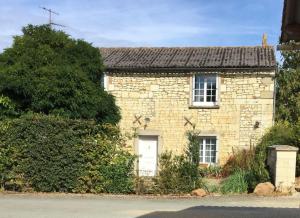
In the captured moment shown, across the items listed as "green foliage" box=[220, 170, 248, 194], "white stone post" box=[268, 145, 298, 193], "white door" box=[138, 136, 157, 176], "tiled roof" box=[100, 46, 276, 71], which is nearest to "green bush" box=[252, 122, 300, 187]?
"green foliage" box=[220, 170, 248, 194]

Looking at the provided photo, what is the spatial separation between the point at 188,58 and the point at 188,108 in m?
2.74

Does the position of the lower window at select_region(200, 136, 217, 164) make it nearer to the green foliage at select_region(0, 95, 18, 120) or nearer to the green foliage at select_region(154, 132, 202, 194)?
the green foliage at select_region(0, 95, 18, 120)

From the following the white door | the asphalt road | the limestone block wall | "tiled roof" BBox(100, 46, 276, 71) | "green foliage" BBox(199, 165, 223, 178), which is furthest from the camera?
the white door

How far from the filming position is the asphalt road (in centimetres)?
1079

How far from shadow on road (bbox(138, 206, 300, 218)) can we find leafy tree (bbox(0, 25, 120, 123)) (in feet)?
30.4

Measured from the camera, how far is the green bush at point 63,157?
15.0 metres

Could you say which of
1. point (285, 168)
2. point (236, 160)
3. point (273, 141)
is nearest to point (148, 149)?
point (236, 160)

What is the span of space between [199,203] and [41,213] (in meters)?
4.07

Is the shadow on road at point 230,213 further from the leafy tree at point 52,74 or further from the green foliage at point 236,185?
the leafy tree at point 52,74

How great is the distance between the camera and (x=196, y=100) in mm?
24438

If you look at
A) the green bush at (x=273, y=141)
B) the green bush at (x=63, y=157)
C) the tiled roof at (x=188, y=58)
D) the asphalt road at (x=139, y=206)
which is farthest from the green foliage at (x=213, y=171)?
Answer: the asphalt road at (x=139, y=206)

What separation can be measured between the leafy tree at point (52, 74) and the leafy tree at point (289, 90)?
9251 mm

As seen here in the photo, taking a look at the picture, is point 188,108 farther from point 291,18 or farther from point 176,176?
point 291,18

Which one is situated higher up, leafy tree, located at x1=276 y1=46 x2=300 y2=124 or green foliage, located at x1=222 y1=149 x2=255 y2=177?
leafy tree, located at x1=276 y1=46 x2=300 y2=124
